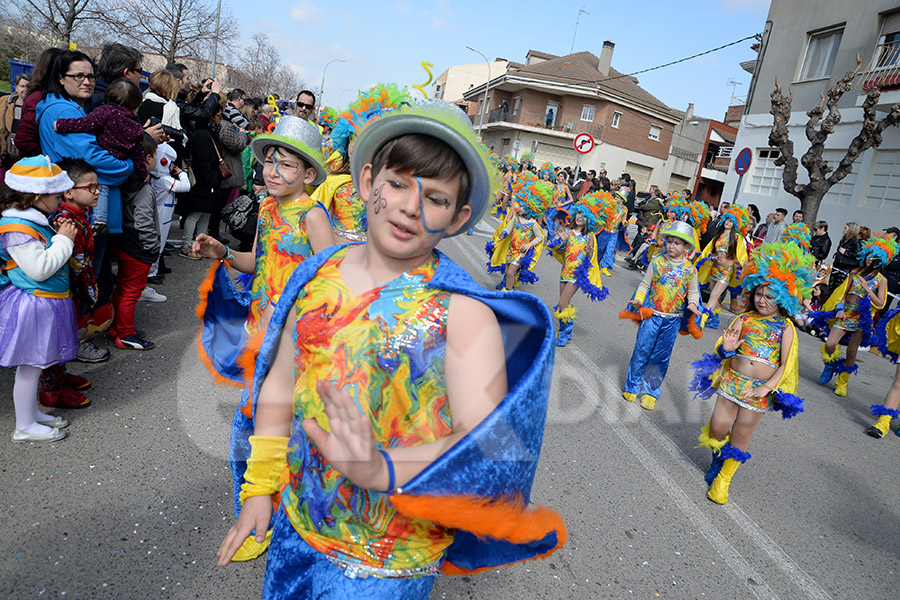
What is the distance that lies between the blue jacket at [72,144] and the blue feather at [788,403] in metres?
5.40

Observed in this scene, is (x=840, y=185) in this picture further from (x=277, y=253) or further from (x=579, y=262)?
(x=277, y=253)

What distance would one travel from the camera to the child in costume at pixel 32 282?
10.4 feet

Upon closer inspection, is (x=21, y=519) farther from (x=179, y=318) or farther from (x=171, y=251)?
(x=171, y=251)

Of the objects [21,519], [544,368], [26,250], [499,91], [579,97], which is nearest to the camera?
[544,368]

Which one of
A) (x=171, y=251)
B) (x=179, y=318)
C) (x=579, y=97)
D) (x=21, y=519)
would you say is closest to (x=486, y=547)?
(x=21, y=519)

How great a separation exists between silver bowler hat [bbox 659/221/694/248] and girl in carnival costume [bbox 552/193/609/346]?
6.32ft

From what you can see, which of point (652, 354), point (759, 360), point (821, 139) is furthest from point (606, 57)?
point (759, 360)

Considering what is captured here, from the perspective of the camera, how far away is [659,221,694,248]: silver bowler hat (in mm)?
5574

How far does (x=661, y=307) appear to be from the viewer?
5.61 metres

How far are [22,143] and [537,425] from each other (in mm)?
5226

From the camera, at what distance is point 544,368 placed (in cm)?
127

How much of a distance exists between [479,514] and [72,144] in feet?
15.2

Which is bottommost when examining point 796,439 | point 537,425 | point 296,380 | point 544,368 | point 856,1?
point 796,439

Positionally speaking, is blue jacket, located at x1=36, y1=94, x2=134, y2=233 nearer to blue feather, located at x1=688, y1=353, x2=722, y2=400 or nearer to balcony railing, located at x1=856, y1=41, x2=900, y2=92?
blue feather, located at x1=688, y1=353, x2=722, y2=400
